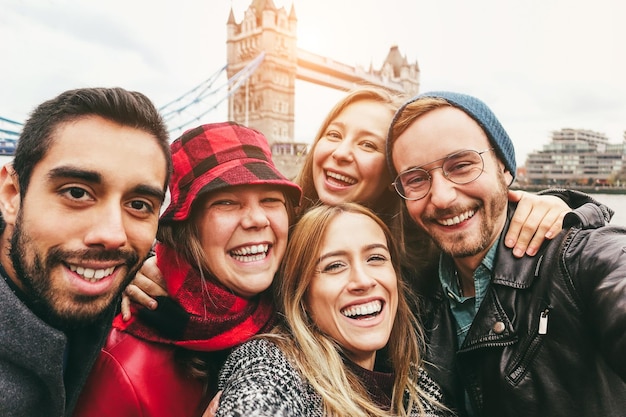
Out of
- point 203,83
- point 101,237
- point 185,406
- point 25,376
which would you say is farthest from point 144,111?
point 203,83

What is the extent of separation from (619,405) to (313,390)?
791mm

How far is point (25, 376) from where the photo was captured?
96 centimetres

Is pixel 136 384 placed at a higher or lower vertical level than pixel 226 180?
lower

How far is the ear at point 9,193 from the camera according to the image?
3.32 feet

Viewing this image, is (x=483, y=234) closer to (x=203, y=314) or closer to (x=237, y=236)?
(x=237, y=236)

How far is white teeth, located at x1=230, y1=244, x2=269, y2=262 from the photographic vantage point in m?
1.42

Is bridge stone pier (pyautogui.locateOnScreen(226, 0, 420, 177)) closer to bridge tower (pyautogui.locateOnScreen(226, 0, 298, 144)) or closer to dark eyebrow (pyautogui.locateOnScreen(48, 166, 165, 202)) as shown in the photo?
bridge tower (pyautogui.locateOnScreen(226, 0, 298, 144))

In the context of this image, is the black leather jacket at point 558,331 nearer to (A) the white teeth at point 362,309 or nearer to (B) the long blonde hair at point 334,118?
(A) the white teeth at point 362,309

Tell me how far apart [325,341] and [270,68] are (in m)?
33.2

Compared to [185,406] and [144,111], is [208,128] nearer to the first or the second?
[144,111]

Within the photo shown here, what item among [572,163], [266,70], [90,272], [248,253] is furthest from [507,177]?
[572,163]

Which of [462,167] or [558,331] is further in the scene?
[462,167]

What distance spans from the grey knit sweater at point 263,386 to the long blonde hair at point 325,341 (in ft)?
0.12

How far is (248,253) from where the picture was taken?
142cm
